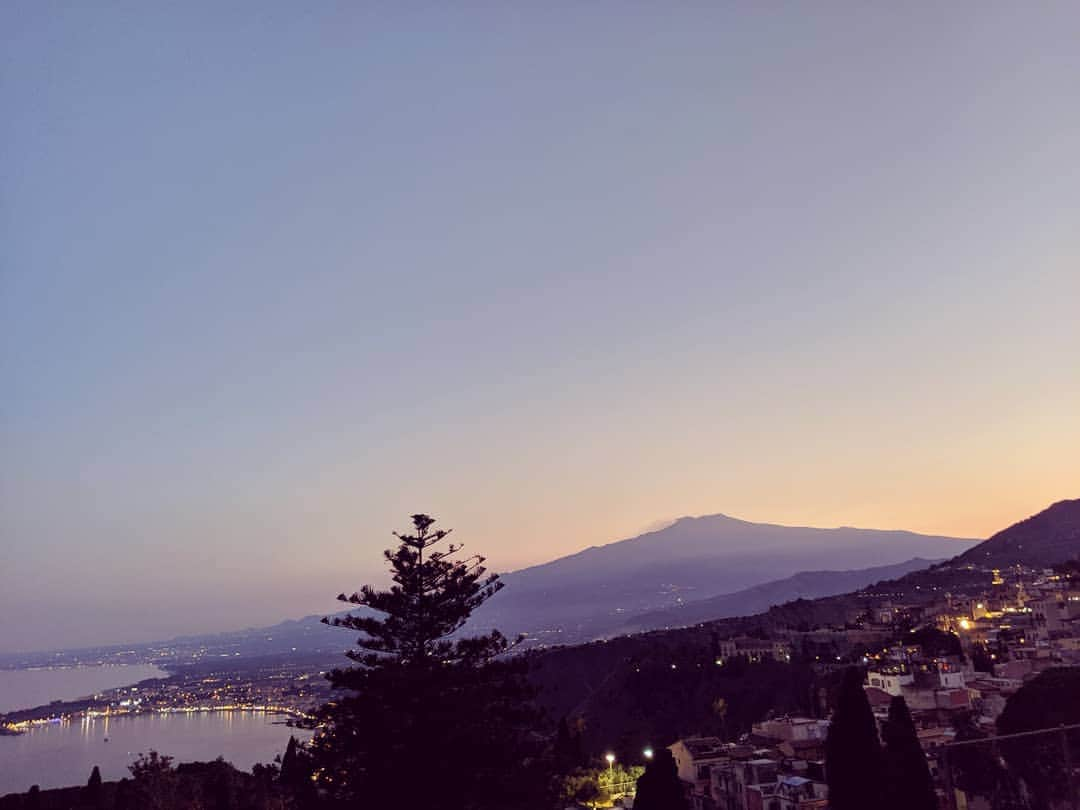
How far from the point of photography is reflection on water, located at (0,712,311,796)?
61.0 metres

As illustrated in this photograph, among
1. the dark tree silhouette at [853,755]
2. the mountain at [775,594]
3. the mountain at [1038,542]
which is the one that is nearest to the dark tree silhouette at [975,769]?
the dark tree silhouette at [853,755]

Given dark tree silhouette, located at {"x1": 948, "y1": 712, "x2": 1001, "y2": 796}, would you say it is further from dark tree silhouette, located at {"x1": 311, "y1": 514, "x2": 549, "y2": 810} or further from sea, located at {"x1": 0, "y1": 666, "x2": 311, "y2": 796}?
sea, located at {"x1": 0, "y1": 666, "x2": 311, "y2": 796}

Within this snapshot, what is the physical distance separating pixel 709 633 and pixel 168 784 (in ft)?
185

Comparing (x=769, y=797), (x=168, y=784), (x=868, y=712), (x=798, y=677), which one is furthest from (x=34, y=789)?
(x=798, y=677)

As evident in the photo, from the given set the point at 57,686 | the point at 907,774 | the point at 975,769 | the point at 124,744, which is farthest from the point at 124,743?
the point at 57,686

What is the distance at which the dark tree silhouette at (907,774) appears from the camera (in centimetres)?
1530

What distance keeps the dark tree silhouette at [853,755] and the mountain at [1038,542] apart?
68983 mm

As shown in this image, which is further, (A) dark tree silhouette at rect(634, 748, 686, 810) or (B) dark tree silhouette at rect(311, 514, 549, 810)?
(A) dark tree silhouette at rect(634, 748, 686, 810)

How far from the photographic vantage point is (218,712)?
104 meters

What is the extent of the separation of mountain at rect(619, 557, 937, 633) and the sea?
83983 mm

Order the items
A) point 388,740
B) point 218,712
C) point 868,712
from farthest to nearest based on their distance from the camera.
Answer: point 218,712
point 868,712
point 388,740

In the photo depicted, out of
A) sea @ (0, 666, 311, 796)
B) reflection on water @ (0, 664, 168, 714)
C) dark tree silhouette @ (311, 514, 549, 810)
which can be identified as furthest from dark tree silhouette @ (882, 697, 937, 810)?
reflection on water @ (0, 664, 168, 714)

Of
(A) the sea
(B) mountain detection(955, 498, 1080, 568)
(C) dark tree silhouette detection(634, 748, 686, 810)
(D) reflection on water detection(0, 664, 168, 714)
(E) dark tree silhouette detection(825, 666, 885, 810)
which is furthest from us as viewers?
(D) reflection on water detection(0, 664, 168, 714)

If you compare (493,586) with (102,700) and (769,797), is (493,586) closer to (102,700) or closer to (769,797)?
(769,797)
